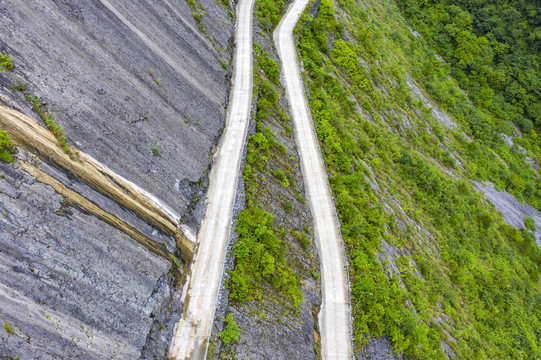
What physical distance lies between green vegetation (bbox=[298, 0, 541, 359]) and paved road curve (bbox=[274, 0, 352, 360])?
83 centimetres

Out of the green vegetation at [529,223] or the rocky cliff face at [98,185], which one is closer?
the rocky cliff face at [98,185]

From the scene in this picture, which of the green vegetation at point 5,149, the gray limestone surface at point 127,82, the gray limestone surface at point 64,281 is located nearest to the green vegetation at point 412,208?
the gray limestone surface at point 127,82

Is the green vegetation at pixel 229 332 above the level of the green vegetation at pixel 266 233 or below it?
below

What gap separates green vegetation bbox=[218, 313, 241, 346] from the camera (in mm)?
15656

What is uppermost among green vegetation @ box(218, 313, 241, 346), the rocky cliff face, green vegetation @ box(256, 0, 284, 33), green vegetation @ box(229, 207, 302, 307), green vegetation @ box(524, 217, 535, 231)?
green vegetation @ box(256, 0, 284, 33)

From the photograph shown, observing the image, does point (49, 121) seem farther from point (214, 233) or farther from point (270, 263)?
point (270, 263)

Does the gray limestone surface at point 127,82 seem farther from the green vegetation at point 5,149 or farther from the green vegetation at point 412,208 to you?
the green vegetation at point 412,208

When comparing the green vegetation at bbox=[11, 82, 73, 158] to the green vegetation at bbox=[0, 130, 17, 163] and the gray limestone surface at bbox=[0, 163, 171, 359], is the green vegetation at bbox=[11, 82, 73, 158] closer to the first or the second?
the green vegetation at bbox=[0, 130, 17, 163]

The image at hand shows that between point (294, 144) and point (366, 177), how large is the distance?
310 inches

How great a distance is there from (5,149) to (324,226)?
1950 centimetres

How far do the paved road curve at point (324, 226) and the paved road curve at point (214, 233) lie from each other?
5.39m

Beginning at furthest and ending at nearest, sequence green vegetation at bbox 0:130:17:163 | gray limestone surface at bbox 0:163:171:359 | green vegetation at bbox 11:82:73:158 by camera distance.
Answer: green vegetation at bbox 11:82:73:158 < green vegetation at bbox 0:130:17:163 < gray limestone surface at bbox 0:163:171:359

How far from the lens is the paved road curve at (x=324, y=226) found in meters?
18.9

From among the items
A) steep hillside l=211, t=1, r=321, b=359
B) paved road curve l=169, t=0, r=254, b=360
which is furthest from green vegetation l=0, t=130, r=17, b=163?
steep hillside l=211, t=1, r=321, b=359
